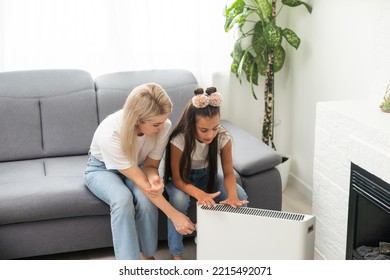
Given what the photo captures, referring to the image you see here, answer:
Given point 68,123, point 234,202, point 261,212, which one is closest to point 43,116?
point 68,123

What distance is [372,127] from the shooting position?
2.49 metres

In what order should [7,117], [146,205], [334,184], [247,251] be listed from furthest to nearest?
[7,117] → [334,184] → [146,205] → [247,251]

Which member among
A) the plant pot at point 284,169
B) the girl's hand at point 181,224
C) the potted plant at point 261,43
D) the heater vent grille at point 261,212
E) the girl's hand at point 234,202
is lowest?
the plant pot at point 284,169

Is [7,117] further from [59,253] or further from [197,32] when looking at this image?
[197,32]

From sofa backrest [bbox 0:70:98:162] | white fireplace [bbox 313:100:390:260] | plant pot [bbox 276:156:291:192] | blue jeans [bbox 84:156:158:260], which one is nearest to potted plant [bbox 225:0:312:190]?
plant pot [bbox 276:156:291:192]

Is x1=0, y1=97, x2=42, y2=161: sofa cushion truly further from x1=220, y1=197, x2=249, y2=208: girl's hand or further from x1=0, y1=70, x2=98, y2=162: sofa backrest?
x1=220, y1=197, x2=249, y2=208: girl's hand

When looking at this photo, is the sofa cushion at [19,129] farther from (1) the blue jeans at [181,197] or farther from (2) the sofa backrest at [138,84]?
(1) the blue jeans at [181,197]

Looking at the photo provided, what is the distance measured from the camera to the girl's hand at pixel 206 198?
2.50 m

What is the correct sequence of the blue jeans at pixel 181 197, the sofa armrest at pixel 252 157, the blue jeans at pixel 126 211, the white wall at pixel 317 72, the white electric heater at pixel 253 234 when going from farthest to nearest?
the sofa armrest at pixel 252 157
the white wall at pixel 317 72
the blue jeans at pixel 181 197
the blue jeans at pixel 126 211
the white electric heater at pixel 253 234

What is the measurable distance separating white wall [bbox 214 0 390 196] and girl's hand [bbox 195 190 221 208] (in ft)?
3.11

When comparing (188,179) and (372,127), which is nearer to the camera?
(372,127)

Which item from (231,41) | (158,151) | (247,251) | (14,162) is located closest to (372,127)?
(247,251)

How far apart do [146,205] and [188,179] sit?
0.23 metres

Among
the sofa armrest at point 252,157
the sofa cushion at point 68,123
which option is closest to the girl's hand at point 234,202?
the sofa armrest at point 252,157
